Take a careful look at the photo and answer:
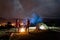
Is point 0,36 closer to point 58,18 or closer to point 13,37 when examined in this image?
point 13,37

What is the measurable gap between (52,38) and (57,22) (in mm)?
3051

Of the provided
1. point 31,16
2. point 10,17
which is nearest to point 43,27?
point 31,16

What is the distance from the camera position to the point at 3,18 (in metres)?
8.30

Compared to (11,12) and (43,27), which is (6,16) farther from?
(43,27)

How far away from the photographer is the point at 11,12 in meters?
8.84

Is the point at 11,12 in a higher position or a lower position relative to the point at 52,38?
higher

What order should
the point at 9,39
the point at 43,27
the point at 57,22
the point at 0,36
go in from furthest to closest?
1. the point at 57,22
2. the point at 43,27
3. the point at 0,36
4. the point at 9,39

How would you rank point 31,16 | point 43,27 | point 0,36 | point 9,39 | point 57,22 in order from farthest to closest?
point 31,16 → point 57,22 → point 43,27 → point 0,36 → point 9,39

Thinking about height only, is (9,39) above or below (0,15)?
below

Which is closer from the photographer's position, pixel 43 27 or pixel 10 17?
pixel 43 27

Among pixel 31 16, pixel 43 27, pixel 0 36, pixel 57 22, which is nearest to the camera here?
pixel 0 36

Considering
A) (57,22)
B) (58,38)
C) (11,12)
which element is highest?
(11,12)

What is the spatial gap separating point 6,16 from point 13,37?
12.1 ft

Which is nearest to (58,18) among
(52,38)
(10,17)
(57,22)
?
(57,22)
